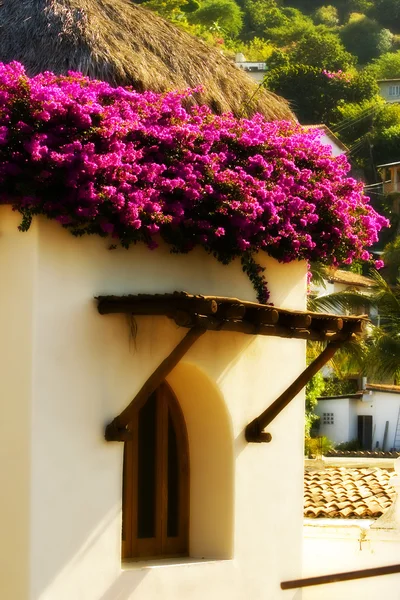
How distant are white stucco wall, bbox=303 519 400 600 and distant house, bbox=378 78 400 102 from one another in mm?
101004

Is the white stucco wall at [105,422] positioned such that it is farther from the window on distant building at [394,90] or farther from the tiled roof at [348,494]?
the window on distant building at [394,90]

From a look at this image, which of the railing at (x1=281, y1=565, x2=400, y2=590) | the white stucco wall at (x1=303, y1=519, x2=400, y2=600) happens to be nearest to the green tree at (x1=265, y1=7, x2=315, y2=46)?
the white stucco wall at (x1=303, y1=519, x2=400, y2=600)

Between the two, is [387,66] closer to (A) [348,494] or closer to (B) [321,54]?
(B) [321,54]

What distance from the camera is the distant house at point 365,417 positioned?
52844 mm

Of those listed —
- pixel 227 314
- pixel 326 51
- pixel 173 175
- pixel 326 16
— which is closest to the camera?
pixel 227 314

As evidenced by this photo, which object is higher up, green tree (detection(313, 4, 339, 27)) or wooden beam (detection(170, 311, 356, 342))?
green tree (detection(313, 4, 339, 27))

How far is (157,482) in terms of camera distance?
11.5 meters

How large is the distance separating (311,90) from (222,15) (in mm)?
31130

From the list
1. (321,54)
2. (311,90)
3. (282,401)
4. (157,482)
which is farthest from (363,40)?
(157,482)

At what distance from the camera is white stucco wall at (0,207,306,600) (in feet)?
32.8

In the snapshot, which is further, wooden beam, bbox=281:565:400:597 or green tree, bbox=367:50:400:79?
green tree, bbox=367:50:400:79

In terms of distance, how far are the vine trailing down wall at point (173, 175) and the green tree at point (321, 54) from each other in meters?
87.1

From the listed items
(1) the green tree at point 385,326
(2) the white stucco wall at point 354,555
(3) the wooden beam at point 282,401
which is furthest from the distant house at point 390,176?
(3) the wooden beam at point 282,401

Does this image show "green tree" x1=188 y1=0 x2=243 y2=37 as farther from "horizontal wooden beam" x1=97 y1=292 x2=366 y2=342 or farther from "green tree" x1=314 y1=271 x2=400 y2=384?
"horizontal wooden beam" x1=97 y1=292 x2=366 y2=342
